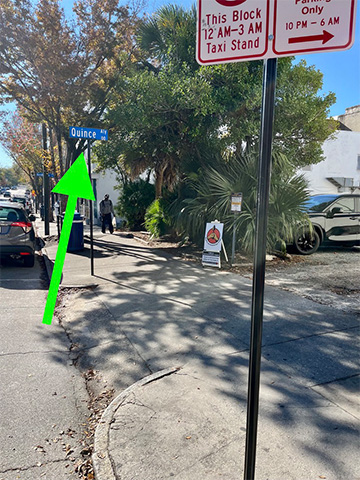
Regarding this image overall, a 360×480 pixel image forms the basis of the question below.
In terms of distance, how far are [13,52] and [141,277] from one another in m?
9.13

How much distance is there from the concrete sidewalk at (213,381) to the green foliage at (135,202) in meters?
11.8

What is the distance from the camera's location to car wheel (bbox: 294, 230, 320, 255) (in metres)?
10.5

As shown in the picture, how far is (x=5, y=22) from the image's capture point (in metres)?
11.6

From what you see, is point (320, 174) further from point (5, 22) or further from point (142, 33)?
point (5, 22)

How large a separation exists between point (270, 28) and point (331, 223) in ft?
32.5

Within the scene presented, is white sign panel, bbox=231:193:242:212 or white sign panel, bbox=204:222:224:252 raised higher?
white sign panel, bbox=231:193:242:212

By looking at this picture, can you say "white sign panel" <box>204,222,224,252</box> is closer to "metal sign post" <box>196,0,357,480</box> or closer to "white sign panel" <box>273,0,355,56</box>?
"metal sign post" <box>196,0,357,480</box>

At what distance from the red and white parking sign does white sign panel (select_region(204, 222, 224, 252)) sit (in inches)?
278

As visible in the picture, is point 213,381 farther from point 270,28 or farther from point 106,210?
point 106,210

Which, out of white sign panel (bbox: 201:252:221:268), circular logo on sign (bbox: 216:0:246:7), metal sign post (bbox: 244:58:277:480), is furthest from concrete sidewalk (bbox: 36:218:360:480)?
circular logo on sign (bbox: 216:0:246:7)

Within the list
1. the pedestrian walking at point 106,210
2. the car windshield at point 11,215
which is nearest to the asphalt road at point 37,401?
the car windshield at point 11,215

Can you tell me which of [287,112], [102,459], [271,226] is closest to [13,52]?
[287,112]

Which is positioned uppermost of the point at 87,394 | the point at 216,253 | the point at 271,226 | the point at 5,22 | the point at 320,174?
the point at 5,22

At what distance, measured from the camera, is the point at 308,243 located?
1065 cm
